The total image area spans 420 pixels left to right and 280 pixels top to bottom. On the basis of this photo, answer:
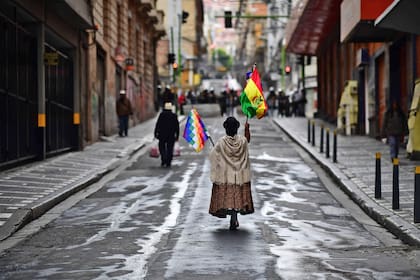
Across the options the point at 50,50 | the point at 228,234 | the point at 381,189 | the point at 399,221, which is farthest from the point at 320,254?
the point at 50,50

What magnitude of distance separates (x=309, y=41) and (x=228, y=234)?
3680 cm

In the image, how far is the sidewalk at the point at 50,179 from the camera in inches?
549

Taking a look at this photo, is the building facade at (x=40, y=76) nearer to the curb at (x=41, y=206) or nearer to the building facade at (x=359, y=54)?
the curb at (x=41, y=206)

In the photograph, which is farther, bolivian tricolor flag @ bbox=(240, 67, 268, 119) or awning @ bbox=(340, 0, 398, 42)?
awning @ bbox=(340, 0, 398, 42)

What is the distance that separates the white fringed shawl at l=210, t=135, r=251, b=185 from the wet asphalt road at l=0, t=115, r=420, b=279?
663 mm

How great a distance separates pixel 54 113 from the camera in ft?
88.8

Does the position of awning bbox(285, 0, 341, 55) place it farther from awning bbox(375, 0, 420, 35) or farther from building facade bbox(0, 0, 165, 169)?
awning bbox(375, 0, 420, 35)

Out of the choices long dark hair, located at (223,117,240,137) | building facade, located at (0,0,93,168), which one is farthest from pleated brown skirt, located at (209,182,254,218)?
building facade, located at (0,0,93,168)

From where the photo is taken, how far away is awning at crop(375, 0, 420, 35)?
15.7 meters

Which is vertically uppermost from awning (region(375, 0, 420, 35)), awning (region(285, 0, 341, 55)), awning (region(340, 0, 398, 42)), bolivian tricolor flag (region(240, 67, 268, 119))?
awning (region(285, 0, 341, 55))

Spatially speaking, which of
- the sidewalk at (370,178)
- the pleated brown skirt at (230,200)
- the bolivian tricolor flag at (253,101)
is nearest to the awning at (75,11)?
the sidewalk at (370,178)

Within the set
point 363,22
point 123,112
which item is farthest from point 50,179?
point 123,112

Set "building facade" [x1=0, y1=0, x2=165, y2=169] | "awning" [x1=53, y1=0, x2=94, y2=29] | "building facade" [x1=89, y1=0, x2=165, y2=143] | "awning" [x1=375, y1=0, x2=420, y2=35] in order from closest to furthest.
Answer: "awning" [x1=375, y1=0, x2=420, y2=35]
"building facade" [x1=0, y1=0, x2=165, y2=169]
"awning" [x1=53, y1=0, x2=94, y2=29]
"building facade" [x1=89, y1=0, x2=165, y2=143]

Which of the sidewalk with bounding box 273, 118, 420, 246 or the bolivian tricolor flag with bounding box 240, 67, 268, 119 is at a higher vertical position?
the bolivian tricolor flag with bounding box 240, 67, 268, 119
